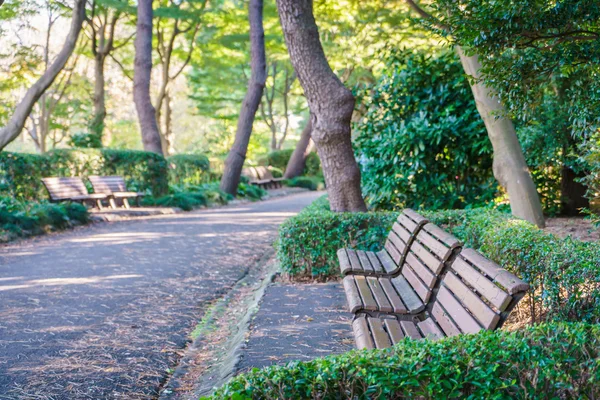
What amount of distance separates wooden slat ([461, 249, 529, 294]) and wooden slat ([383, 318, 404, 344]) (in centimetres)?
60

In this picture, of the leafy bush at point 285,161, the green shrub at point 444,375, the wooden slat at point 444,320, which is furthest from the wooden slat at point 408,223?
the leafy bush at point 285,161

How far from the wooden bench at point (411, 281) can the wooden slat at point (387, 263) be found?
3.7 inches

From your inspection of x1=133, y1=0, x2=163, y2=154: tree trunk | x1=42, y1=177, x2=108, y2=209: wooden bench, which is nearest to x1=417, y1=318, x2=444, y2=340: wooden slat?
x1=42, y1=177, x2=108, y2=209: wooden bench

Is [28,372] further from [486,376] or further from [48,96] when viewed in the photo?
[48,96]

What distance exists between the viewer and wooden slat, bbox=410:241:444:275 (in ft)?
13.5

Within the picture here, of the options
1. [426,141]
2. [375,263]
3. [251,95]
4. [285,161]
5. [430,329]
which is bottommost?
[430,329]

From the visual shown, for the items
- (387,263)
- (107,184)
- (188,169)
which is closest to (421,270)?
(387,263)

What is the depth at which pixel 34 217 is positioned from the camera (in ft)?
39.4

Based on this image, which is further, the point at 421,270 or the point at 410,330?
the point at 421,270

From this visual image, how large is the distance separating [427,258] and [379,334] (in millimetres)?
1076

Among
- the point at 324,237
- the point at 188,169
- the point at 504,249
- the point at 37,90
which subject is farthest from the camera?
the point at 188,169

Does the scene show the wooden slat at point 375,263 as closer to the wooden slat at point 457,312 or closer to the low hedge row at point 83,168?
the wooden slat at point 457,312

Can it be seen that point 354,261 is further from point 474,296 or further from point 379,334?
point 474,296

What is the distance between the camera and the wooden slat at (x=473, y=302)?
2.89 metres
